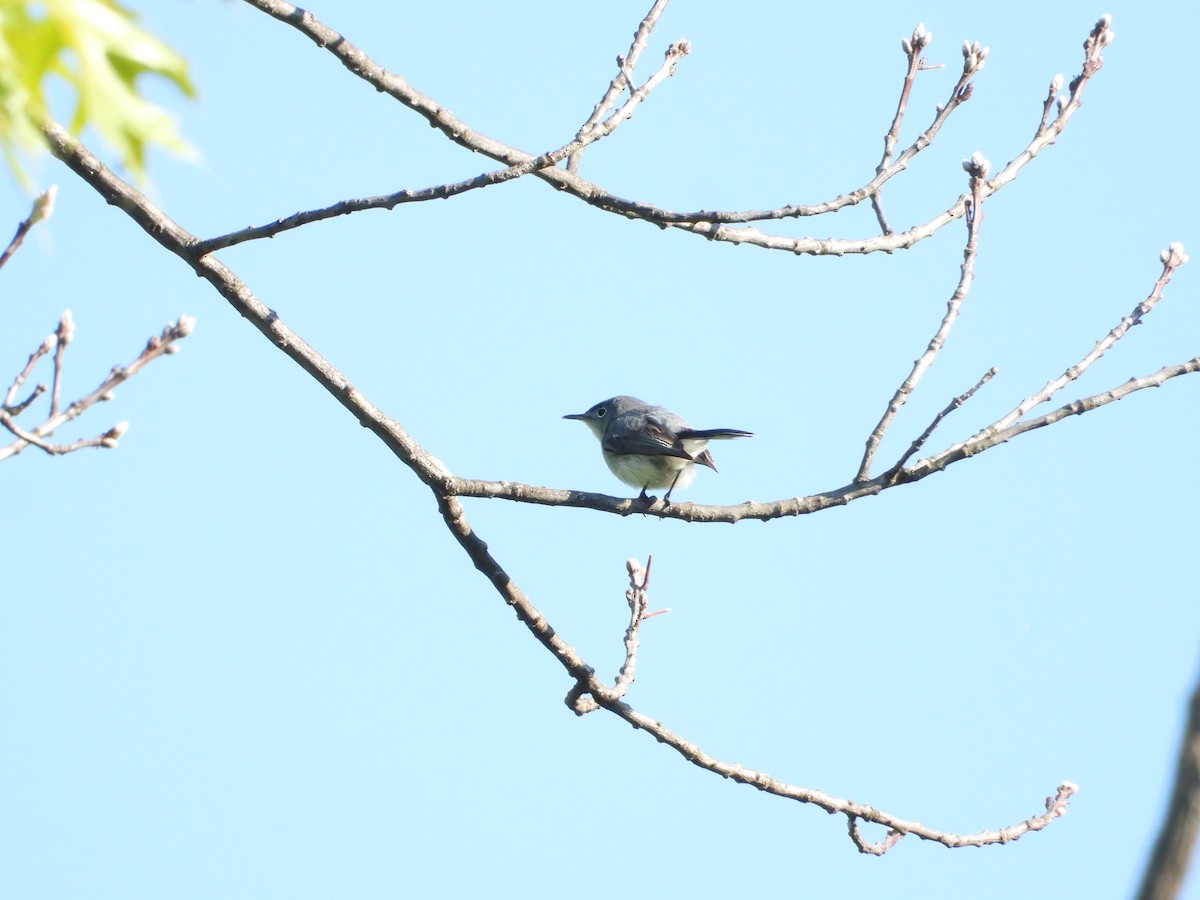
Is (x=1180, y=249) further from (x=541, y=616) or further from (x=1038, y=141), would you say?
(x=541, y=616)

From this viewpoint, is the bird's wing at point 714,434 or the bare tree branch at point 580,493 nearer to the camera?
the bare tree branch at point 580,493

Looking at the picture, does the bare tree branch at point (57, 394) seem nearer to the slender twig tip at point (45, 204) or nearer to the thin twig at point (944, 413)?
the slender twig tip at point (45, 204)

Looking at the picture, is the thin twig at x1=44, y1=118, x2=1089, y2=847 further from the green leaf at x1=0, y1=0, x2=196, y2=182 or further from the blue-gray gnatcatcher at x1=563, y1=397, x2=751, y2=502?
the blue-gray gnatcatcher at x1=563, y1=397, x2=751, y2=502

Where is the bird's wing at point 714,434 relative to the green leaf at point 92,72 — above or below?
above

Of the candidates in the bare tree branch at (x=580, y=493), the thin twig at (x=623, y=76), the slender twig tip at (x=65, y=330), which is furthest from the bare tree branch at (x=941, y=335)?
the slender twig tip at (x=65, y=330)

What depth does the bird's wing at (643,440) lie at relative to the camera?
8.54m

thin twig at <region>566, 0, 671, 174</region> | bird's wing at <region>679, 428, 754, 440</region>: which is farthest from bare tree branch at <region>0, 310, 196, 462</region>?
bird's wing at <region>679, 428, 754, 440</region>

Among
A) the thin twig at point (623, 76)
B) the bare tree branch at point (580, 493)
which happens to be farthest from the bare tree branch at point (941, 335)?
the thin twig at point (623, 76)

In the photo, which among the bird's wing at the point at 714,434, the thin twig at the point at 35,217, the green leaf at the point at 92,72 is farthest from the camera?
the bird's wing at the point at 714,434

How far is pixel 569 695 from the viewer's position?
5121mm

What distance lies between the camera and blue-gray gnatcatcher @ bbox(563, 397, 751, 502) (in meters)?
8.51

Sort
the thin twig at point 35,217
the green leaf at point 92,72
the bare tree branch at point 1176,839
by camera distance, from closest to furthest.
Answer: the bare tree branch at point 1176,839
the green leaf at point 92,72
the thin twig at point 35,217

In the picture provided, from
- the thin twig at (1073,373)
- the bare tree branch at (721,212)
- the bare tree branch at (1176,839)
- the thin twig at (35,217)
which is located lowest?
the bare tree branch at (1176,839)

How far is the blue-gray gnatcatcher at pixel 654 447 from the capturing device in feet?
27.9
